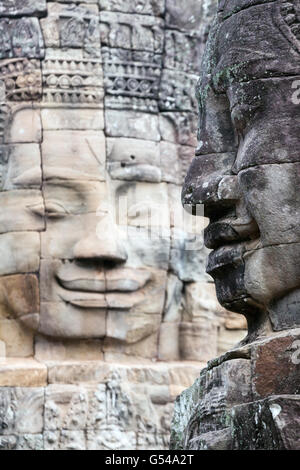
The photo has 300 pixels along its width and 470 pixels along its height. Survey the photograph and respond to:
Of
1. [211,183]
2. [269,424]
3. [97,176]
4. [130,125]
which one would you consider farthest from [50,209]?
[269,424]

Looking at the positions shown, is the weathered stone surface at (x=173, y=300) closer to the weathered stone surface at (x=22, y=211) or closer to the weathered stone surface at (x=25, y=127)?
the weathered stone surface at (x=22, y=211)

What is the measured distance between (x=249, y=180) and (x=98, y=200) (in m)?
7.44

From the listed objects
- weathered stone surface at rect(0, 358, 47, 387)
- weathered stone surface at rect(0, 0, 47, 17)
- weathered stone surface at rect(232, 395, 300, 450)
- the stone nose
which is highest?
weathered stone surface at rect(0, 0, 47, 17)

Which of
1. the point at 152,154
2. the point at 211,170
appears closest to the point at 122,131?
the point at 152,154

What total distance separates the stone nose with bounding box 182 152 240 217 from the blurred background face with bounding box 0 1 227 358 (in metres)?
6.66

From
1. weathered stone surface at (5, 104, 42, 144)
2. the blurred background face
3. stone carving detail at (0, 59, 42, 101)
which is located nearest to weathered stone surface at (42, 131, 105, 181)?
the blurred background face

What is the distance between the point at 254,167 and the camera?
774 cm

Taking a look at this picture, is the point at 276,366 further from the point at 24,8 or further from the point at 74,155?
the point at 24,8

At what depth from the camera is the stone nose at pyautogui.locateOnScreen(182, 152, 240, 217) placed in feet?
26.2

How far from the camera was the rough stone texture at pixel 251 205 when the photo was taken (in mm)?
7629

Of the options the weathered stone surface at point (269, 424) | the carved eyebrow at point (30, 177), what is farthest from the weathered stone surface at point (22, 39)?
the weathered stone surface at point (269, 424)

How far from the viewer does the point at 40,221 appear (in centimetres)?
1504

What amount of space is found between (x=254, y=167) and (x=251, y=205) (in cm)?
19

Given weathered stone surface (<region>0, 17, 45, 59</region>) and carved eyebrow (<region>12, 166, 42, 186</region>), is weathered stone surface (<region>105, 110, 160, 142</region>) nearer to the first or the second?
carved eyebrow (<region>12, 166, 42, 186</region>)
